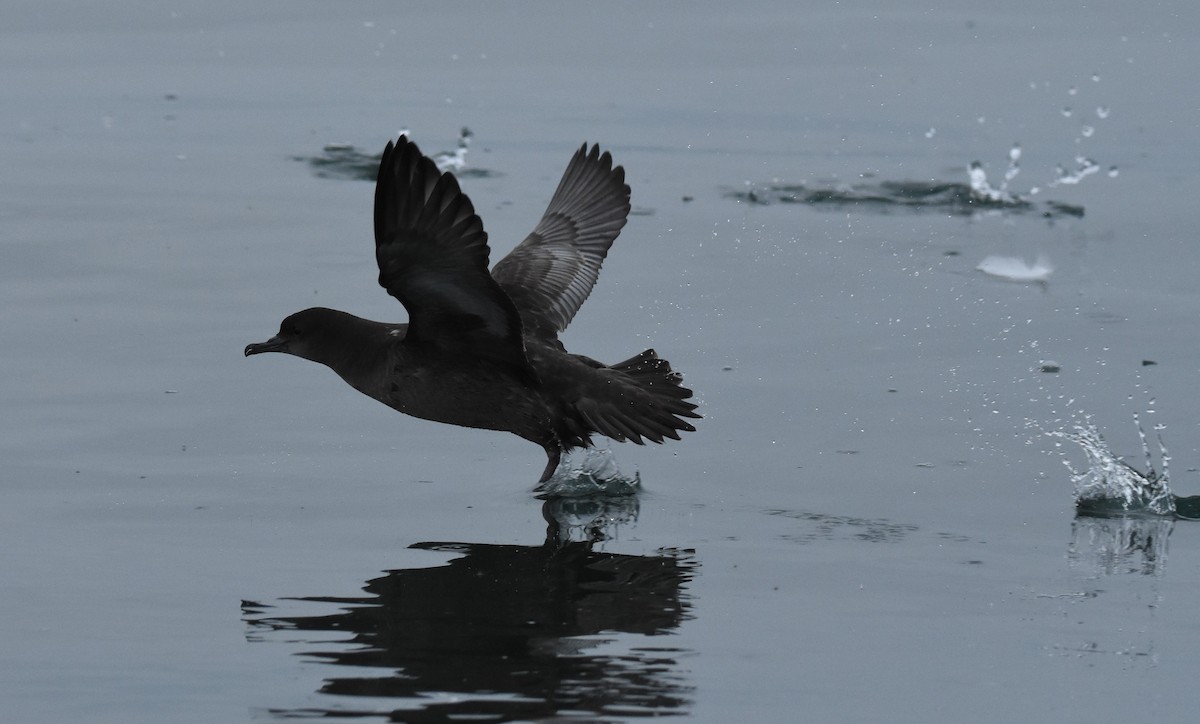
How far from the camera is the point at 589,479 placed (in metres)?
7.36

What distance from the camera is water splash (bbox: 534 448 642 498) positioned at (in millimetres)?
7266

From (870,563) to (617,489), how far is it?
4.26 feet

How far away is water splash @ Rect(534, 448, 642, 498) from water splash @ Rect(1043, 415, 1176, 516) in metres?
1.54

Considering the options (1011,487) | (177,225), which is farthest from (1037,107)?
(1011,487)

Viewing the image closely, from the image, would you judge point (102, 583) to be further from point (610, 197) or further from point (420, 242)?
point (610, 197)

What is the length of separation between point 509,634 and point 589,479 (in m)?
1.89

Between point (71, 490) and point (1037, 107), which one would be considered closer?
point (71, 490)

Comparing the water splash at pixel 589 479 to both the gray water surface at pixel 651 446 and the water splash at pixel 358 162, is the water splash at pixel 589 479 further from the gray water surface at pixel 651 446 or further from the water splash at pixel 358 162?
the water splash at pixel 358 162

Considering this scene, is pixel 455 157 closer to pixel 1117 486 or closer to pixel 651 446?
pixel 651 446

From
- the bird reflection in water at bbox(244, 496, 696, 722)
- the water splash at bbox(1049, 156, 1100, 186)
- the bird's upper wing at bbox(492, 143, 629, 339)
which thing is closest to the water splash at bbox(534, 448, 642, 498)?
the bird reflection in water at bbox(244, 496, 696, 722)

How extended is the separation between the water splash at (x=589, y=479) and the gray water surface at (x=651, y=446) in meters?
0.10

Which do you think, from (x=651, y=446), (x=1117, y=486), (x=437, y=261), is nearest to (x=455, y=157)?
(x=651, y=446)

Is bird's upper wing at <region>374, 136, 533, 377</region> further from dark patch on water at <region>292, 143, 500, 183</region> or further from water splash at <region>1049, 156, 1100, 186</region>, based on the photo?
water splash at <region>1049, 156, 1100, 186</region>

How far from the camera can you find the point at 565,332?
30.5 feet
